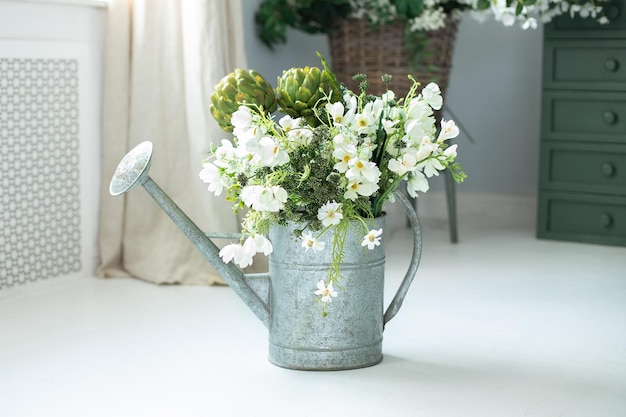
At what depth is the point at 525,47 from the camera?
3.39 meters

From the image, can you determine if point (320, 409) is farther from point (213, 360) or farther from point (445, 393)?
point (213, 360)

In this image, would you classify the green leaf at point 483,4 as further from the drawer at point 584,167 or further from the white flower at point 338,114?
the white flower at point 338,114

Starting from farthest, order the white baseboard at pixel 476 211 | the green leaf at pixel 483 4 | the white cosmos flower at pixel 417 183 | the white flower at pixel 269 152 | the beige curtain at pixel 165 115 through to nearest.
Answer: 1. the white baseboard at pixel 476 211
2. the green leaf at pixel 483 4
3. the beige curtain at pixel 165 115
4. the white cosmos flower at pixel 417 183
5. the white flower at pixel 269 152

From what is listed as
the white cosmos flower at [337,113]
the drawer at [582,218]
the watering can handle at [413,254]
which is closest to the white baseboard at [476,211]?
the drawer at [582,218]

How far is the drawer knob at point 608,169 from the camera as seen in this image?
2.92 m

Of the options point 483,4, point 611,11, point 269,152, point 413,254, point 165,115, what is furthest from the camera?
point 611,11

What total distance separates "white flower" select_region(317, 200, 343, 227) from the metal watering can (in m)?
0.09

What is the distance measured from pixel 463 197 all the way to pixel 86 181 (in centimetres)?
156

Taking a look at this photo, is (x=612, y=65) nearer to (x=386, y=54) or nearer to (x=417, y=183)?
(x=386, y=54)

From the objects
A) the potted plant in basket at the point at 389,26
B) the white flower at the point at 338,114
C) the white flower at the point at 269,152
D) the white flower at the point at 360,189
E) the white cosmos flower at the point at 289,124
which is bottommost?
the white flower at the point at 360,189

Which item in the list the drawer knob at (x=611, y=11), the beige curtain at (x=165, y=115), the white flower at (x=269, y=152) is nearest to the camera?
the white flower at (x=269, y=152)

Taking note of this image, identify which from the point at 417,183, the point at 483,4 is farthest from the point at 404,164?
the point at 483,4

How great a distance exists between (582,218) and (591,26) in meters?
0.60

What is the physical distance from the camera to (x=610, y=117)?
2.90m
